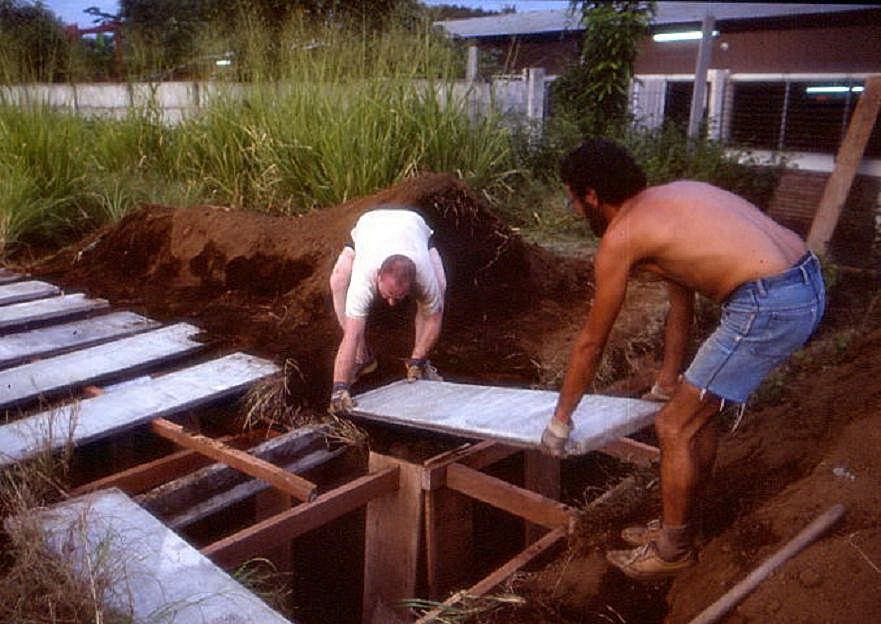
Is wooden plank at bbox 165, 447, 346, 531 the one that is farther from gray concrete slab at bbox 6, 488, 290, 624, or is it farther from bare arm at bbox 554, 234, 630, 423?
bare arm at bbox 554, 234, 630, 423

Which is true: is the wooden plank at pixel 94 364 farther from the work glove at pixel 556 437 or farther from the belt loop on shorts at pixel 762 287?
the belt loop on shorts at pixel 762 287

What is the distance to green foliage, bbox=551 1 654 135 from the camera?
9391 mm

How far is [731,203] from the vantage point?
9.11 ft

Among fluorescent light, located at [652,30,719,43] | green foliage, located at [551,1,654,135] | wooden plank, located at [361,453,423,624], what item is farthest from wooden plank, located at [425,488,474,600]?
fluorescent light, located at [652,30,719,43]

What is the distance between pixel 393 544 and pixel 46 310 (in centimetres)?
328

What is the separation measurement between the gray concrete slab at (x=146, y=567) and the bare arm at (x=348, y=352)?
1202 millimetres

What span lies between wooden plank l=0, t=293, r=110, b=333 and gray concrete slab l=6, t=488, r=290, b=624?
2605 mm

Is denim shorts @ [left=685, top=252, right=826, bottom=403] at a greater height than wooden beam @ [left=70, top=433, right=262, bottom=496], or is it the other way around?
denim shorts @ [left=685, top=252, right=826, bottom=403]

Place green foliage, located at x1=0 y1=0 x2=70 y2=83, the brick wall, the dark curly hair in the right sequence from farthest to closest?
green foliage, located at x1=0 y1=0 x2=70 y2=83 → the brick wall → the dark curly hair

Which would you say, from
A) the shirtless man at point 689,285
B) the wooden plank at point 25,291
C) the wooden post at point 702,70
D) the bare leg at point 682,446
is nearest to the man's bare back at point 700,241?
the shirtless man at point 689,285

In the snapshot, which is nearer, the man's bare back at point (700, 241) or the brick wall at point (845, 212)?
the man's bare back at point (700, 241)

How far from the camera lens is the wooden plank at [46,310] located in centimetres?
523

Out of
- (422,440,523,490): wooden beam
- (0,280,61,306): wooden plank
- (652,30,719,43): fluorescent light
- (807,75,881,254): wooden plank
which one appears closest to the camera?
(422,440,523,490): wooden beam

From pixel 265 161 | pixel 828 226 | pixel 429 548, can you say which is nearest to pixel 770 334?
pixel 429 548
